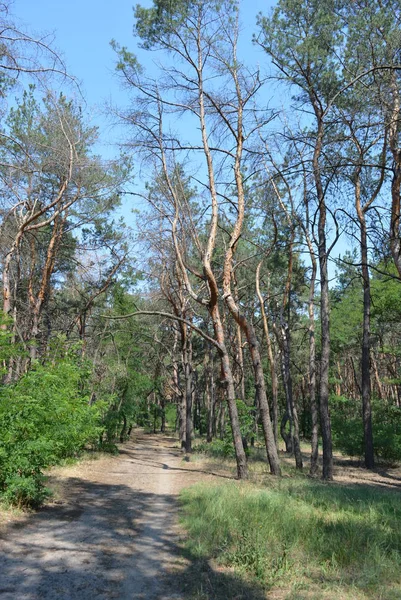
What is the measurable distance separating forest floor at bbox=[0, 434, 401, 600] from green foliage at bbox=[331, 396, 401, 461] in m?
14.4

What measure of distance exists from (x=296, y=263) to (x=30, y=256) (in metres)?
12.2

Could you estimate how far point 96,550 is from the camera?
649cm

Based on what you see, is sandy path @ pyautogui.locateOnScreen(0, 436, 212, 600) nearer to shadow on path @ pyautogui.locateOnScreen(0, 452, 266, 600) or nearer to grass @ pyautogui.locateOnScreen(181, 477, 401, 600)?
shadow on path @ pyautogui.locateOnScreen(0, 452, 266, 600)

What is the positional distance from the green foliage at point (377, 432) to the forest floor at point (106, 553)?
1441 centimetres

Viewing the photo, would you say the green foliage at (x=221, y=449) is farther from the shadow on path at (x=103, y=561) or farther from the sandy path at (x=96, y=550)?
the shadow on path at (x=103, y=561)

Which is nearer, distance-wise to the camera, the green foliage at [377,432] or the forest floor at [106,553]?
the forest floor at [106,553]

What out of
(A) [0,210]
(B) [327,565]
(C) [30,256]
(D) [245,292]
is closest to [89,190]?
(A) [0,210]

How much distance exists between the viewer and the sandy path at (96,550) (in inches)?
199

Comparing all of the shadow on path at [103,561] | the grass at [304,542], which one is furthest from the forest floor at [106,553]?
the grass at [304,542]

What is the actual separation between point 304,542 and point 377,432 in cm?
1915

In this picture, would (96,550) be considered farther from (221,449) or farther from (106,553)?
(221,449)

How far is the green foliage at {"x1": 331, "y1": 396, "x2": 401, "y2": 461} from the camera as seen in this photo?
2291 cm

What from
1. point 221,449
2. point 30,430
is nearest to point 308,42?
point 30,430

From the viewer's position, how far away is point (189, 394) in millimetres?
24078
